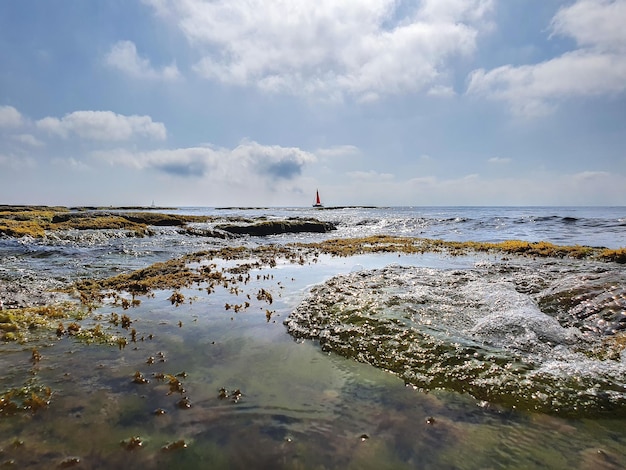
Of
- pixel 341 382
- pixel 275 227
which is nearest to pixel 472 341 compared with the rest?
pixel 341 382

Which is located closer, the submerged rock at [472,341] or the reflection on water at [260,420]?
the reflection on water at [260,420]

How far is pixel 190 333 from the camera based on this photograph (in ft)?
31.9

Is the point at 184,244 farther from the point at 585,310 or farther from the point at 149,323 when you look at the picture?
the point at 585,310

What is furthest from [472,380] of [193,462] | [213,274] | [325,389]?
[213,274]

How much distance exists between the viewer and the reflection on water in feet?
15.8

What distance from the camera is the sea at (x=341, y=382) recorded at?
16.3 feet

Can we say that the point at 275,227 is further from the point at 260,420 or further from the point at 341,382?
the point at 260,420

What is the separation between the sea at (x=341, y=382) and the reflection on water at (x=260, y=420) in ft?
0.10

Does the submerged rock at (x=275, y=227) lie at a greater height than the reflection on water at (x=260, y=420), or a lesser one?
greater

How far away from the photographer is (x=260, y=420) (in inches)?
225

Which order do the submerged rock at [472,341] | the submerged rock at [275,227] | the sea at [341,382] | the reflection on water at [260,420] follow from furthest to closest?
Answer: the submerged rock at [275,227]
the submerged rock at [472,341]
the sea at [341,382]
the reflection on water at [260,420]

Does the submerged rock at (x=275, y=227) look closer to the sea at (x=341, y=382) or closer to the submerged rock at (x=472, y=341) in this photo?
the sea at (x=341, y=382)

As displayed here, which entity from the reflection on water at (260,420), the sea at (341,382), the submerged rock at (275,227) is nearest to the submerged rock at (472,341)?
the sea at (341,382)

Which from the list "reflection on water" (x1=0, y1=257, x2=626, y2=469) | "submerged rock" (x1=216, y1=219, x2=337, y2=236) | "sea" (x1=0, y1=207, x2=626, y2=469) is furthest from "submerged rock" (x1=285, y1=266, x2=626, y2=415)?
"submerged rock" (x1=216, y1=219, x2=337, y2=236)
